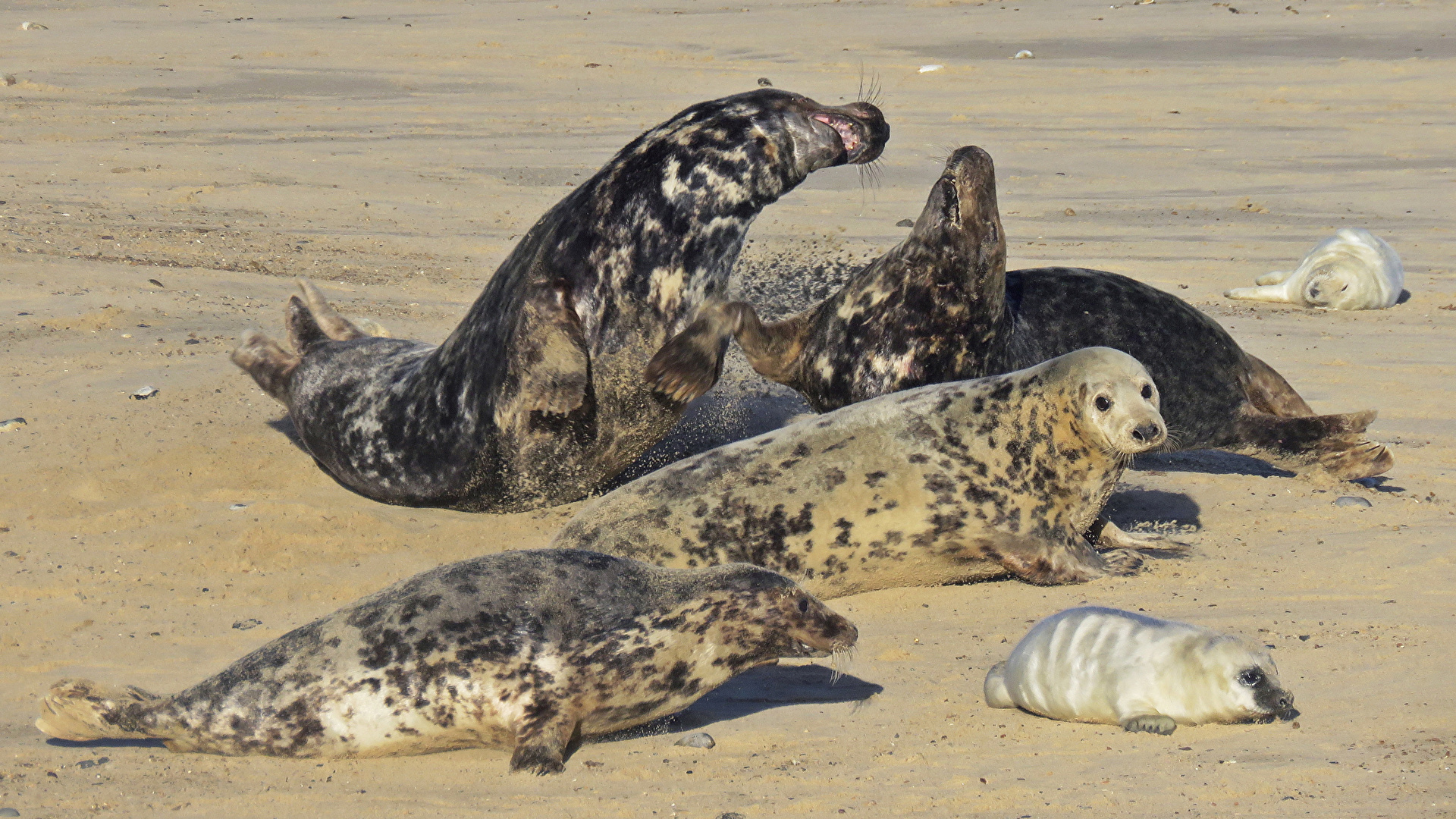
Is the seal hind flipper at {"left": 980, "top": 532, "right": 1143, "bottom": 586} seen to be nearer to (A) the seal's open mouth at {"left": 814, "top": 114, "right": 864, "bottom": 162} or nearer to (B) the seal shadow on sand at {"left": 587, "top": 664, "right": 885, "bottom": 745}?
(B) the seal shadow on sand at {"left": 587, "top": 664, "right": 885, "bottom": 745}

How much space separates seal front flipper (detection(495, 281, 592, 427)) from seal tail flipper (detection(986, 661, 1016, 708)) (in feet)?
6.55

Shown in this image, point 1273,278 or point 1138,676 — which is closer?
point 1138,676

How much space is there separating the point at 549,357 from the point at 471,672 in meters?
1.89

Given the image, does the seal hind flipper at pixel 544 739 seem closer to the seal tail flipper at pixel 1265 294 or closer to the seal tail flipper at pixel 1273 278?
the seal tail flipper at pixel 1265 294

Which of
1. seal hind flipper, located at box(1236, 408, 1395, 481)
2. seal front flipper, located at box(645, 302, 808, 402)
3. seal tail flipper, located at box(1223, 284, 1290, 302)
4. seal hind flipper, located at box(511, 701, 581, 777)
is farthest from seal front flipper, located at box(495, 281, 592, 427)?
seal tail flipper, located at box(1223, 284, 1290, 302)

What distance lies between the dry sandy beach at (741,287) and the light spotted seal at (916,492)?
Answer: 0.15 m

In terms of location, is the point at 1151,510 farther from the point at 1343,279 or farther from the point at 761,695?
the point at 1343,279

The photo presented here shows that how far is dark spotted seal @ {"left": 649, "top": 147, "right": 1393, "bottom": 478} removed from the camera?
18.6ft

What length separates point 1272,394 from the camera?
6.32 meters

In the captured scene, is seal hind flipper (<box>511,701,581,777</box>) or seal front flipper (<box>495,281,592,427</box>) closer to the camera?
seal hind flipper (<box>511,701,581,777</box>)

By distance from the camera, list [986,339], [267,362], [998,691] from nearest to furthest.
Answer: [998,691], [986,339], [267,362]

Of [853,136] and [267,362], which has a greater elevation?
[853,136]

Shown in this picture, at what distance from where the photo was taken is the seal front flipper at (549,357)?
5090mm

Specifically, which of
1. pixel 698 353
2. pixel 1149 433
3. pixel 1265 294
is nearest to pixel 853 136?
pixel 698 353
